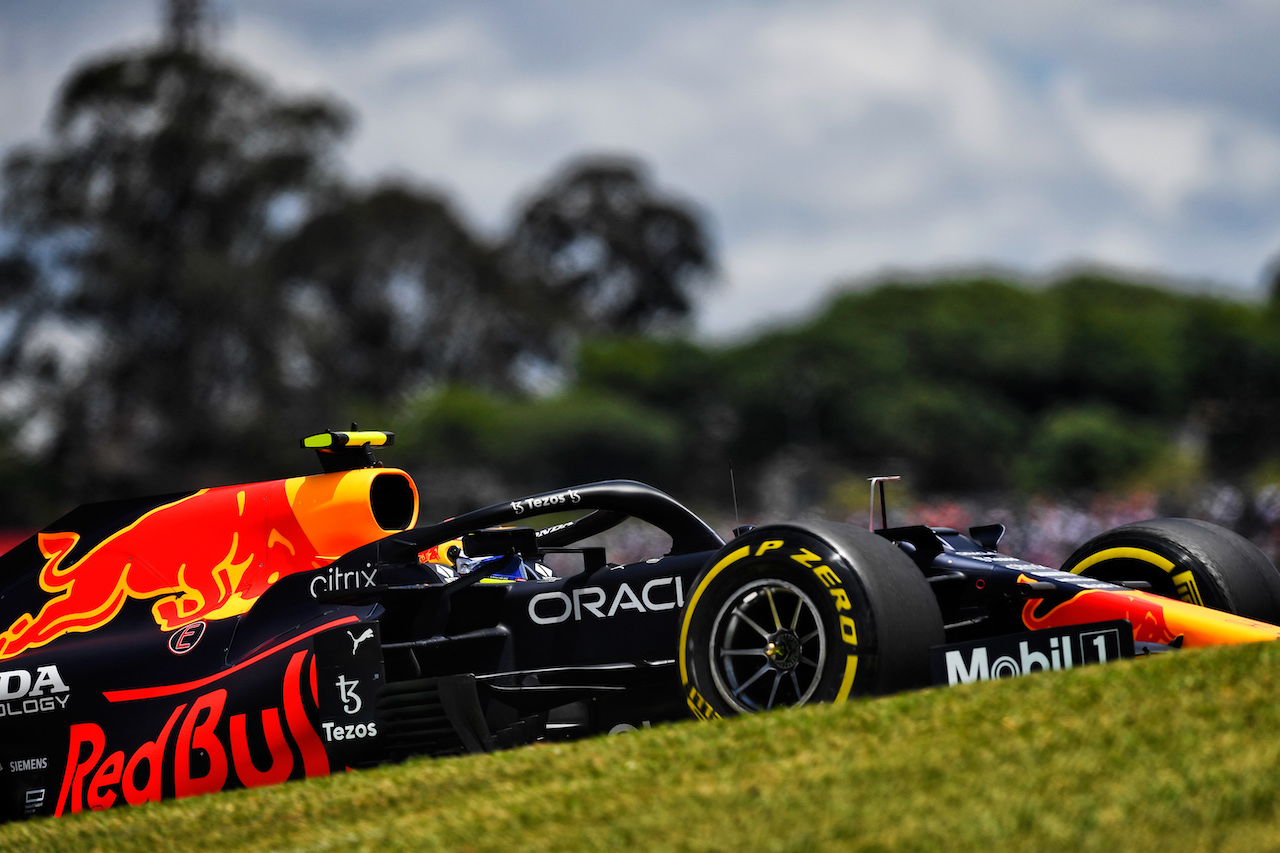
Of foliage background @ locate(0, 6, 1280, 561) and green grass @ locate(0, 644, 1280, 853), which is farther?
foliage background @ locate(0, 6, 1280, 561)

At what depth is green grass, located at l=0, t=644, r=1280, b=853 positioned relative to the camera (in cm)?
357

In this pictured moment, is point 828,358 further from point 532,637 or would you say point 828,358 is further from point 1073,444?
point 532,637

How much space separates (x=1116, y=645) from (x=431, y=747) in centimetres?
261

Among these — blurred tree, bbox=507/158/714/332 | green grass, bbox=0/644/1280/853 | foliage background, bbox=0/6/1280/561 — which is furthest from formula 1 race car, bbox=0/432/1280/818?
blurred tree, bbox=507/158/714/332

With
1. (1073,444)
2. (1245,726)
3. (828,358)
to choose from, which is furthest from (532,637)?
(828,358)

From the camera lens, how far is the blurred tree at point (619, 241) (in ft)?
197

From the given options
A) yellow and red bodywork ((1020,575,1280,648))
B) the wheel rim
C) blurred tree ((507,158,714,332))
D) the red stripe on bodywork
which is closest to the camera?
the wheel rim

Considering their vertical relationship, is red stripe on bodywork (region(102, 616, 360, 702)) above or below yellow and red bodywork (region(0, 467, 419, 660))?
below

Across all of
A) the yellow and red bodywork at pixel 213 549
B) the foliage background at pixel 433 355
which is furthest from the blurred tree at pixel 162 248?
the yellow and red bodywork at pixel 213 549

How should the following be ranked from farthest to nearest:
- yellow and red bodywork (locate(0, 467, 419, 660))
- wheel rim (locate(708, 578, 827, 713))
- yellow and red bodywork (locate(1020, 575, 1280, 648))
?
yellow and red bodywork (locate(0, 467, 419, 660)), yellow and red bodywork (locate(1020, 575, 1280, 648)), wheel rim (locate(708, 578, 827, 713))

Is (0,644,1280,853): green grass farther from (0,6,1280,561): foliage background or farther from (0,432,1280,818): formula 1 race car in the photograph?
(0,6,1280,561): foliage background

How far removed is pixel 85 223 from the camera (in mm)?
45688

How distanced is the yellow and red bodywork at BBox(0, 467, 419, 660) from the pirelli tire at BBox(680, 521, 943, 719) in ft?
6.59

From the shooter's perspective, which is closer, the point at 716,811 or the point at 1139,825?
the point at 1139,825
